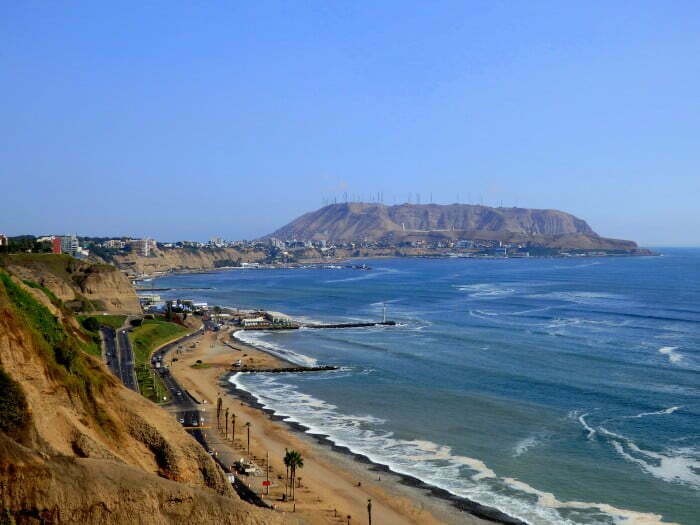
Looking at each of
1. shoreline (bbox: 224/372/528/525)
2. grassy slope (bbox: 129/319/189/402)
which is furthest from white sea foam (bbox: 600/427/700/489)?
grassy slope (bbox: 129/319/189/402)

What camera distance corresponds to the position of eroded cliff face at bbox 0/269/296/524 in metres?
20.2

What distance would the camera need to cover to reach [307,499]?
129 feet

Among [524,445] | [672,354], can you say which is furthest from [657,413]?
[672,354]

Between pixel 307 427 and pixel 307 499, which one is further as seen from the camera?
pixel 307 427

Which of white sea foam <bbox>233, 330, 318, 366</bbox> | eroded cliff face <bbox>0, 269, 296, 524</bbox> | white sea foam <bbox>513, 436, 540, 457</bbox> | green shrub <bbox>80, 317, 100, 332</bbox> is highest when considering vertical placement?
eroded cliff face <bbox>0, 269, 296, 524</bbox>

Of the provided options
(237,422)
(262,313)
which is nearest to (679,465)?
(237,422)

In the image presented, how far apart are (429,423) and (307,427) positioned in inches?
347

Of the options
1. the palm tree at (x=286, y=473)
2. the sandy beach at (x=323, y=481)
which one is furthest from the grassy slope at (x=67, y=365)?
the sandy beach at (x=323, y=481)

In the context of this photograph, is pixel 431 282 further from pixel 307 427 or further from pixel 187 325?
pixel 307 427

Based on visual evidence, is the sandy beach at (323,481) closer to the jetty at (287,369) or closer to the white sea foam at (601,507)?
the white sea foam at (601,507)

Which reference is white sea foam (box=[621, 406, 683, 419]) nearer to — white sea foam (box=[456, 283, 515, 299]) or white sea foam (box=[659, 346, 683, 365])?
white sea foam (box=[659, 346, 683, 365])

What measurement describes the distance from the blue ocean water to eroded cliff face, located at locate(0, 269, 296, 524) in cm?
1795

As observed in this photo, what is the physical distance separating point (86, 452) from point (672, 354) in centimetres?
6473

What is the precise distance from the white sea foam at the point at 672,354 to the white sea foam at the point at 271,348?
36016 millimetres
